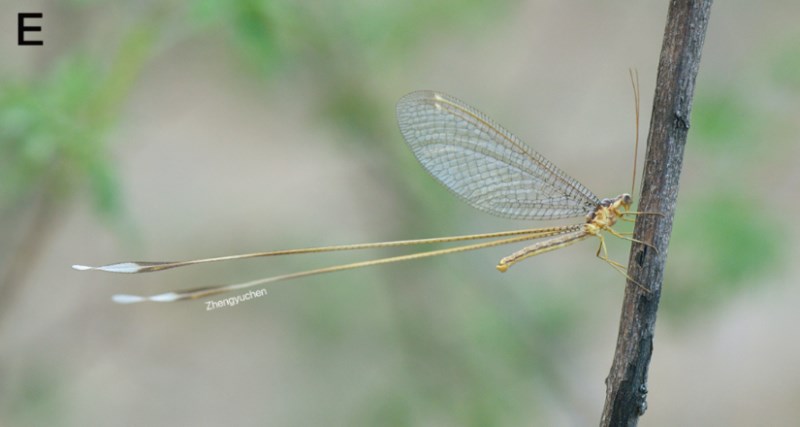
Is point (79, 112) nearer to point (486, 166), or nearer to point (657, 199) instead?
point (486, 166)

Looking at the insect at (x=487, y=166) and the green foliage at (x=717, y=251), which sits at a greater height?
the insect at (x=487, y=166)

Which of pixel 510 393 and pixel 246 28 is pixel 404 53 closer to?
pixel 246 28

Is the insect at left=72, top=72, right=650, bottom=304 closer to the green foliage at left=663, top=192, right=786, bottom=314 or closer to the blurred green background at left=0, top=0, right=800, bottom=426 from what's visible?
the blurred green background at left=0, top=0, right=800, bottom=426

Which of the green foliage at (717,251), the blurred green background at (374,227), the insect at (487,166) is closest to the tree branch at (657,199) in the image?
the insect at (487,166)

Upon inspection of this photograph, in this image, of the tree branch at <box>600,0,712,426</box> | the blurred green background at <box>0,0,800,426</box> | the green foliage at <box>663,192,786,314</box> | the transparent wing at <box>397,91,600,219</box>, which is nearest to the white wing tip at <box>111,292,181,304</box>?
the tree branch at <box>600,0,712,426</box>

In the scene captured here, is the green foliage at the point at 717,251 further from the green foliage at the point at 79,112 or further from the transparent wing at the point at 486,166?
the green foliage at the point at 79,112

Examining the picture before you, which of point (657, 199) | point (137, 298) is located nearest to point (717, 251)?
point (657, 199)

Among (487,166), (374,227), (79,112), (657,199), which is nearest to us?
(657,199)
